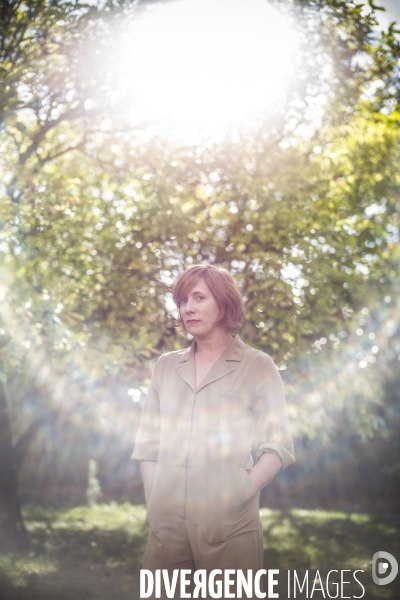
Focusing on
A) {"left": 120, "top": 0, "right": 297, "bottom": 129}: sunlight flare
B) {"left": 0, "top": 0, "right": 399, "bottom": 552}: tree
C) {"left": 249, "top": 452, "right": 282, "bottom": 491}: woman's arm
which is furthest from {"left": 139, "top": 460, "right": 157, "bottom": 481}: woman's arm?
{"left": 120, "top": 0, "right": 297, "bottom": 129}: sunlight flare

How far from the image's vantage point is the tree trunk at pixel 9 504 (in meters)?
7.10

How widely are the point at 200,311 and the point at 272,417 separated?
24.5 inches

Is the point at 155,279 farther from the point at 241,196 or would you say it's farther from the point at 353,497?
the point at 353,497

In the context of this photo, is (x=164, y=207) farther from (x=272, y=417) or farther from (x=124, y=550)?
(x=124, y=550)

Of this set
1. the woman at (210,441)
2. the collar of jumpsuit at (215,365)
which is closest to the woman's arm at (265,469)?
the woman at (210,441)

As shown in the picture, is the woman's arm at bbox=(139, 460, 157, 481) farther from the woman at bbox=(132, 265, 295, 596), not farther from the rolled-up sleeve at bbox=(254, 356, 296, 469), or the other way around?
the rolled-up sleeve at bbox=(254, 356, 296, 469)

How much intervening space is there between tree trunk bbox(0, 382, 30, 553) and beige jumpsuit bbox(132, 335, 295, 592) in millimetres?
4871

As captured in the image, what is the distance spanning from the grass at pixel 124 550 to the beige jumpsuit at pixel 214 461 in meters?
3.76

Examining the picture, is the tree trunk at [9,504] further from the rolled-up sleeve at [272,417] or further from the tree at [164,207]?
the rolled-up sleeve at [272,417]

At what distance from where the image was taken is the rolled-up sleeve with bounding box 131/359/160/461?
2877mm

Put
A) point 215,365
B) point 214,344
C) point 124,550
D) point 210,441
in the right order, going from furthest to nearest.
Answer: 1. point 124,550
2. point 214,344
3. point 215,365
4. point 210,441

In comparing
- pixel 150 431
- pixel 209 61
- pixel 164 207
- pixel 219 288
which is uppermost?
pixel 209 61

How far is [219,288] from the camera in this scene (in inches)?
115

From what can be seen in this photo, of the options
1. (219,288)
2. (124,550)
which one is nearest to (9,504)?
(124,550)
